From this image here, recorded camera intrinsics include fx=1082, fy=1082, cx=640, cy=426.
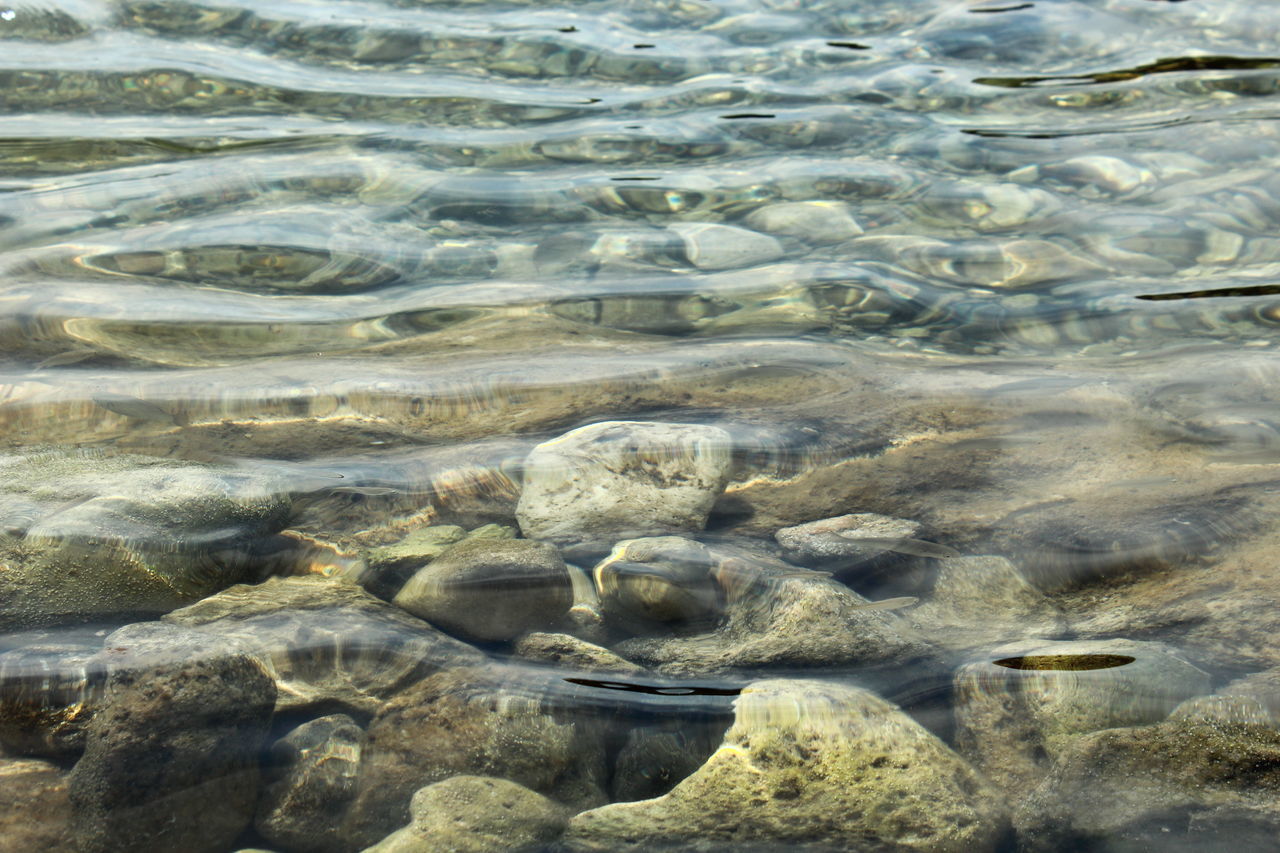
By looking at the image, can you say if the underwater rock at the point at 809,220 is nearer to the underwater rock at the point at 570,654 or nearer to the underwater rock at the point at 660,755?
the underwater rock at the point at 570,654

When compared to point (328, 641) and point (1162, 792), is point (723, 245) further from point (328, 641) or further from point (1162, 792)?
point (1162, 792)

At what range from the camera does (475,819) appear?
4.59 feet

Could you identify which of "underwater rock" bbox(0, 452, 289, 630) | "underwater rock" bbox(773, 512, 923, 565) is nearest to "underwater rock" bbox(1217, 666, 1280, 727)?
"underwater rock" bbox(773, 512, 923, 565)

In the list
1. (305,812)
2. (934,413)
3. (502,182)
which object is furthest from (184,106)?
(305,812)

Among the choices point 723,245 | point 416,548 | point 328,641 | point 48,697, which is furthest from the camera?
point 723,245

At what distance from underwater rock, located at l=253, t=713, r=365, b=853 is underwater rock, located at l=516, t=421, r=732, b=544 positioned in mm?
582

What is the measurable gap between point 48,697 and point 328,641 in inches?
15.2

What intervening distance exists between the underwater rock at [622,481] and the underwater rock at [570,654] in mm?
285

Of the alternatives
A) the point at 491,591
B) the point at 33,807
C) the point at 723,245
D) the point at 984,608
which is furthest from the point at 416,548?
the point at 723,245

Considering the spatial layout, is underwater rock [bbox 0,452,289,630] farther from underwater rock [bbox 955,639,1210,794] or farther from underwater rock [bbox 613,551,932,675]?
underwater rock [bbox 955,639,1210,794]

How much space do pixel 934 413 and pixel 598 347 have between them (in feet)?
2.74

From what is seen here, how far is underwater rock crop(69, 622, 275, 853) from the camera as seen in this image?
1.36 m

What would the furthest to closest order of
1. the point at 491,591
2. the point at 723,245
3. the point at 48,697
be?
1. the point at 723,245
2. the point at 491,591
3. the point at 48,697

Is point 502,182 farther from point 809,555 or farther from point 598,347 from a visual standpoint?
point 809,555
